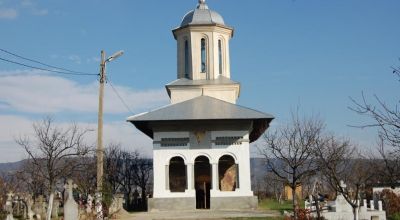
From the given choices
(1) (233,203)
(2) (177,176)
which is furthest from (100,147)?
(2) (177,176)

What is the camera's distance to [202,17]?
33.2 meters

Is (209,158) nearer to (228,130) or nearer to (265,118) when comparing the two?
(228,130)

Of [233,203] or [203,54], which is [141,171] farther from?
[233,203]

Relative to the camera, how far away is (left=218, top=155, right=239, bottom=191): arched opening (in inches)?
1120

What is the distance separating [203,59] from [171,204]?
9.98 m

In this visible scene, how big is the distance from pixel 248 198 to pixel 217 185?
5.81 ft

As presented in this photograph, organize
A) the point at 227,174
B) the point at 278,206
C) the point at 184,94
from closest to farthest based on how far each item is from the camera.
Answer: the point at 227,174
the point at 184,94
the point at 278,206

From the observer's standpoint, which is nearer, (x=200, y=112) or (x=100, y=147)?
(x=100, y=147)

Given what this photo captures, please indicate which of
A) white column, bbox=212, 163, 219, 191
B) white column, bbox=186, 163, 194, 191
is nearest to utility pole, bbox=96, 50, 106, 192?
white column, bbox=186, 163, 194, 191

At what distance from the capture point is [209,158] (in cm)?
2773

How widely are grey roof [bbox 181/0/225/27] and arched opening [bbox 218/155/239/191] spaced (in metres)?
9.19

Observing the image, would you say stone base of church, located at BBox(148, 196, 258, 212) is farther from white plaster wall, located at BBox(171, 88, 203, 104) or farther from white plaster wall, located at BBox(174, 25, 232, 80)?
white plaster wall, located at BBox(174, 25, 232, 80)

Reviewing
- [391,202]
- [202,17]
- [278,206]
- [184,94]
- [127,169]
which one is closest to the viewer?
[391,202]

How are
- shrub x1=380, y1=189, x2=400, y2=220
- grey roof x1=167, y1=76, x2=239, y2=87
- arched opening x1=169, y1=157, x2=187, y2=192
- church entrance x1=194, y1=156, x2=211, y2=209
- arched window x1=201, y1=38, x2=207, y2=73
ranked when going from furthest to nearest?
arched window x1=201, y1=38, x2=207, y2=73 < grey roof x1=167, y1=76, x2=239, y2=87 < church entrance x1=194, y1=156, x2=211, y2=209 < arched opening x1=169, y1=157, x2=187, y2=192 < shrub x1=380, y1=189, x2=400, y2=220
